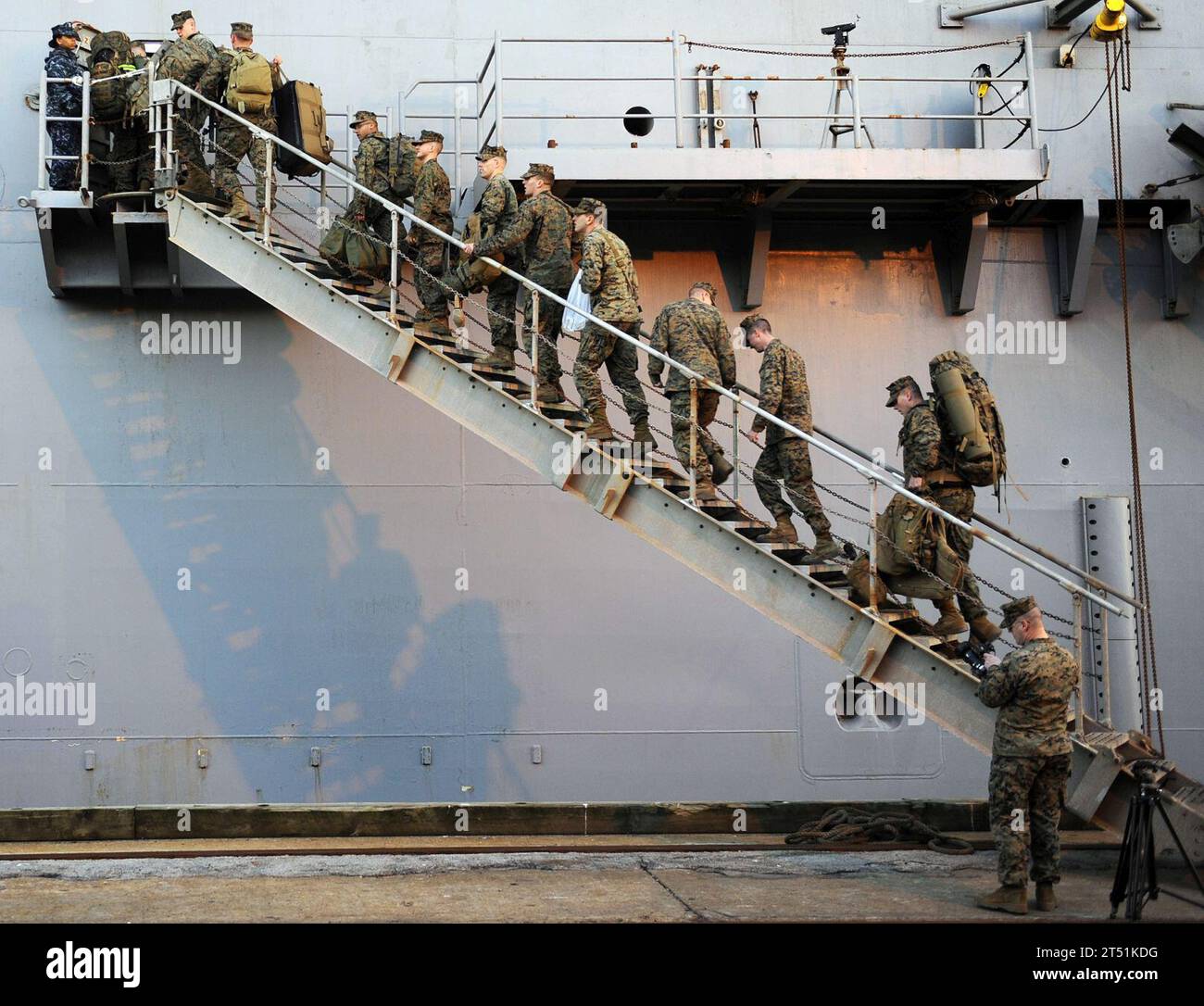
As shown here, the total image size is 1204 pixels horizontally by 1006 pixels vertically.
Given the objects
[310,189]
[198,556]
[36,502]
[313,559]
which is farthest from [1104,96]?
[36,502]

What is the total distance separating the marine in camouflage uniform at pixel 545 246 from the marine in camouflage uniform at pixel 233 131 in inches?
82.6

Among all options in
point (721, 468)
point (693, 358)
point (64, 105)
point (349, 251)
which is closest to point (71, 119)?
point (64, 105)

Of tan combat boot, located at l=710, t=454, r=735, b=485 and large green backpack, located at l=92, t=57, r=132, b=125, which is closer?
tan combat boot, located at l=710, t=454, r=735, b=485

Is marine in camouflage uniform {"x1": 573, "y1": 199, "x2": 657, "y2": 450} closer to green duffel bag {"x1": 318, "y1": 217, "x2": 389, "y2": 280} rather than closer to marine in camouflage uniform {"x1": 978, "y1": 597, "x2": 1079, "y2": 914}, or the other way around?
green duffel bag {"x1": 318, "y1": 217, "x2": 389, "y2": 280}

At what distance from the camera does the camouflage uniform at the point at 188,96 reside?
34.6 ft

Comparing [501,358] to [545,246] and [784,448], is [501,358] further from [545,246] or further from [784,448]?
[784,448]

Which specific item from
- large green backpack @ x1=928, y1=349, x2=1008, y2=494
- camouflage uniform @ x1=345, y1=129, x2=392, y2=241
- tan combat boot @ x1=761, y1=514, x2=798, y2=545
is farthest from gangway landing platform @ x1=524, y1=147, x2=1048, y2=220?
tan combat boot @ x1=761, y1=514, x2=798, y2=545

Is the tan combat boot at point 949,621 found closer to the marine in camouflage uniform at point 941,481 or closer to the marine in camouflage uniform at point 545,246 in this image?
the marine in camouflage uniform at point 941,481

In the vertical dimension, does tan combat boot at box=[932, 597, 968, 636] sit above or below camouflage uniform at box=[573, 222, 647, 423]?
below

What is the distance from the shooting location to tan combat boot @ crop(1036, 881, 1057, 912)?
7723 mm

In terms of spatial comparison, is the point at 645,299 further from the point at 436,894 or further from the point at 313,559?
the point at 436,894

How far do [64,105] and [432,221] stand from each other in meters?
3.28

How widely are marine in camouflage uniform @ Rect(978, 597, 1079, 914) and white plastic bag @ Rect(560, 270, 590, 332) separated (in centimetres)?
351
